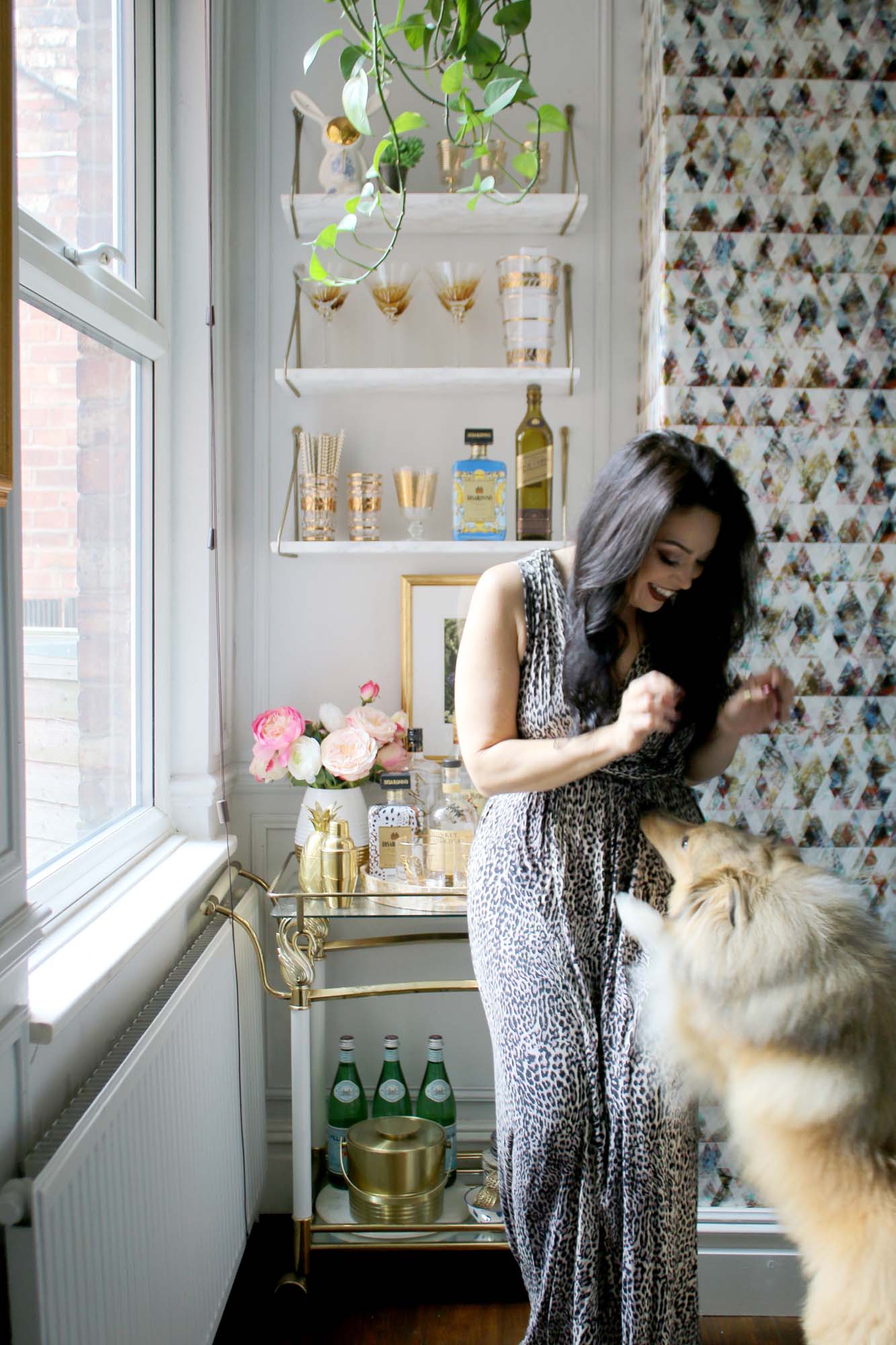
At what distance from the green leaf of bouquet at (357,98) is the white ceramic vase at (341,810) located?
4.21 feet

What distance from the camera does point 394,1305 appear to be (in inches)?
86.4

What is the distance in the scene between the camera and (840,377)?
2131mm

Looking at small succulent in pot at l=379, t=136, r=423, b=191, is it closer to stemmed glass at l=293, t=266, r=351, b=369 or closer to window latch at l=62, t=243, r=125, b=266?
stemmed glass at l=293, t=266, r=351, b=369

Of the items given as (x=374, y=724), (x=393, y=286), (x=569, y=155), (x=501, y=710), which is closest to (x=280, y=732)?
(x=374, y=724)

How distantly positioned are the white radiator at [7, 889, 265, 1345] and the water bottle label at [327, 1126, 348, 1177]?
0.16m

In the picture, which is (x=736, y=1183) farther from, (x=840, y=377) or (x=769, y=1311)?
(x=840, y=377)

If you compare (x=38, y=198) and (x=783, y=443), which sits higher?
(x=38, y=198)

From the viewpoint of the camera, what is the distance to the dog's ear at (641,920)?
1310 mm

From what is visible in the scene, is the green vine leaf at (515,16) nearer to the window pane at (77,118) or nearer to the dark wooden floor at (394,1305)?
the window pane at (77,118)

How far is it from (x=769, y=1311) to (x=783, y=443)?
71.7 inches

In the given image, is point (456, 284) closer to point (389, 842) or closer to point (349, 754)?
point (349, 754)

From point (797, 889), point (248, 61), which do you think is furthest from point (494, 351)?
point (797, 889)

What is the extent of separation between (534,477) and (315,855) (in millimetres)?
945

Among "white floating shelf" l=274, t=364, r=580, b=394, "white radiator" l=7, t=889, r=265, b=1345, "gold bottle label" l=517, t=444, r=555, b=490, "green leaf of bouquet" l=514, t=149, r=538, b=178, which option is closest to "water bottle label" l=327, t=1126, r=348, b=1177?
"white radiator" l=7, t=889, r=265, b=1345
